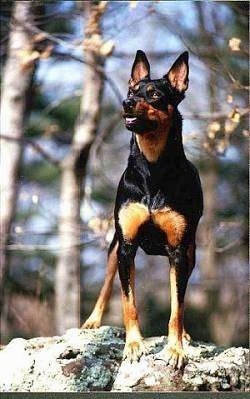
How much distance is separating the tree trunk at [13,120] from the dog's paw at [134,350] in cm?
508

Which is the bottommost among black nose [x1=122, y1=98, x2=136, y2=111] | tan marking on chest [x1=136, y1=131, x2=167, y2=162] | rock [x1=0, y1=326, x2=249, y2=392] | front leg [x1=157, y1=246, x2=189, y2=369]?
rock [x1=0, y1=326, x2=249, y2=392]

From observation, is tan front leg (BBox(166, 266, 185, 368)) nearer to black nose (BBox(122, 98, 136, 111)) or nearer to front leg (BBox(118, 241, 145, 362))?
front leg (BBox(118, 241, 145, 362))

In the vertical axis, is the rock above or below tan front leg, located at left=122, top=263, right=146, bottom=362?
below

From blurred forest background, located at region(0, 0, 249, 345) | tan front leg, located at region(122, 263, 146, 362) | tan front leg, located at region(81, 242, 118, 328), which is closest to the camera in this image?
tan front leg, located at region(122, 263, 146, 362)

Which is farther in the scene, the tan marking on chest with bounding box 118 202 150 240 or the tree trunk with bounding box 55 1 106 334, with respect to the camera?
the tree trunk with bounding box 55 1 106 334

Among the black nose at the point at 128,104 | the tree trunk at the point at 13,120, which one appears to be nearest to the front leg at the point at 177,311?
the black nose at the point at 128,104

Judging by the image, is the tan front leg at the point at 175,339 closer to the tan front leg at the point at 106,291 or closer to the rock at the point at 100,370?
the rock at the point at 100,370

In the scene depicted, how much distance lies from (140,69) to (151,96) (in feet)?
0.96

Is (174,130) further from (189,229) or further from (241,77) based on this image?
(241,77)

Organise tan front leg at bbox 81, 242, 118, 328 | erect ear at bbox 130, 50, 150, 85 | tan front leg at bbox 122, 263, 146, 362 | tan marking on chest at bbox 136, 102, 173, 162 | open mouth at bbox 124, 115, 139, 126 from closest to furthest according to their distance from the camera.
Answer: open mouth at bbox 124, 115, 139, 126 → tan marking on chest at bbox 136, 102, 173, 162 → tan front leg at bbox 122, 263, 146, 362 → erect ear at bbox 130, 50, 150, 85 → tan front leg at bbox 81, 242, 118, 328

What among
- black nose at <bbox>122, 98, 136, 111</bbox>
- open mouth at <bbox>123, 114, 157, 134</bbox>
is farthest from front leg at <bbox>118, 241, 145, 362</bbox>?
black nose at <bbox>122, 98, 136, 111</bbox>

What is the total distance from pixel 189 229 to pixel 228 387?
963 mm

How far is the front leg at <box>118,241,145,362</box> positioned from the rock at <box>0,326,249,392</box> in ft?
0.24

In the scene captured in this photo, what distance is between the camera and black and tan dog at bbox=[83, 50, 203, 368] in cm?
399
